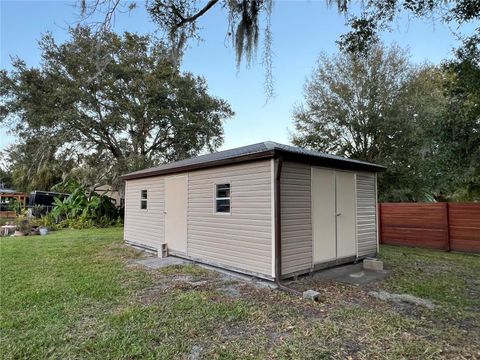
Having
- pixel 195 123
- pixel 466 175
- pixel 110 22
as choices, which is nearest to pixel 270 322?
pixel 110 22

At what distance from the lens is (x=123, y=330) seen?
3.34m

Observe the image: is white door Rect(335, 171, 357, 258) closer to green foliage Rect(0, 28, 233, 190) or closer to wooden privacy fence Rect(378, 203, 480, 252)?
wooden privacy fence Rect(378, 203, 480, 252)

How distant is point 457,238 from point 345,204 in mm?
3991

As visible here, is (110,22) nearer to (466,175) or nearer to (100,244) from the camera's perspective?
(466,175)

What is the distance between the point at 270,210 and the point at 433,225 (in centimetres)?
608

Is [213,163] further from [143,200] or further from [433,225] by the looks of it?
[433,225]

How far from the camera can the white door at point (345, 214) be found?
641 cm

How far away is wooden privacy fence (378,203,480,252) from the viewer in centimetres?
792

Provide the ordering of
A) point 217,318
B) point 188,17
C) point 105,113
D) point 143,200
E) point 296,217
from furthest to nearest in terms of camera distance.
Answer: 1. point 105,113
2. point 143,200
3. point 296,217
4. point 188,17
5. point 217,318

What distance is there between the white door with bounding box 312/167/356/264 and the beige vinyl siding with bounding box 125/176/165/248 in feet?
13.4

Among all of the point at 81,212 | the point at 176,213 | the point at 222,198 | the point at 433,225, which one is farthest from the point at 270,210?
the point at 81,212

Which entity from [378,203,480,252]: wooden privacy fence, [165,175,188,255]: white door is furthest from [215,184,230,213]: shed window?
[378,203,480,252]: wooden privacy fence

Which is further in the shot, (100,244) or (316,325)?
(100,244)

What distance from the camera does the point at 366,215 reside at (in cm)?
716
